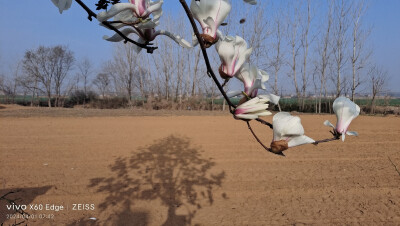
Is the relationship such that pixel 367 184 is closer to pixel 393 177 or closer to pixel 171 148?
pixel 393 177

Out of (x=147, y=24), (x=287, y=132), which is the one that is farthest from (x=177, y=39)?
(x=287, y=132)

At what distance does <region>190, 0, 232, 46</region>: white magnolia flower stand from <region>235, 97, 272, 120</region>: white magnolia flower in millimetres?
72

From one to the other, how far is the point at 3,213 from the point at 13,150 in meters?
2.10

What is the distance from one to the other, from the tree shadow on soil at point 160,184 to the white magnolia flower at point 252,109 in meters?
2.02

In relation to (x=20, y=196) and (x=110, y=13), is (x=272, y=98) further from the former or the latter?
(x=20, y=196)

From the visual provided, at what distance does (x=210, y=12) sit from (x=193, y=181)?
2.76 m

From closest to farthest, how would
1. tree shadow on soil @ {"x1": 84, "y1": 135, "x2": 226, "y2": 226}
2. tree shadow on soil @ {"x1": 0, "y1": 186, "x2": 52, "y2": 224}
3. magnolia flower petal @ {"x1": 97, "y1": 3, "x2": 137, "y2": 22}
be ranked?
magnolia flower petal @ {"x1": 97, "y1": 3, "x2": 137, "y2": 22} < tree shadow on soil @ {"x1": 0, "y1": 186, "x2": 52, "y2": 224} < tree shadow on soil @ {"x1": 84, "y1": 135, "x2": 226, "y2": 226}

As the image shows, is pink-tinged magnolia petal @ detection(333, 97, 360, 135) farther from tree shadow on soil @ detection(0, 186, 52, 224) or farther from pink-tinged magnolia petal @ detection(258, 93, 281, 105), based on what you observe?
tree shadow on soil @ detection(0, 186, 52, 224)

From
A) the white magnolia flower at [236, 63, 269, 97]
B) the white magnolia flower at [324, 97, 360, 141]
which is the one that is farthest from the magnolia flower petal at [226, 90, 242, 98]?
the white magnolia flower at [324, 97, 360, 141]

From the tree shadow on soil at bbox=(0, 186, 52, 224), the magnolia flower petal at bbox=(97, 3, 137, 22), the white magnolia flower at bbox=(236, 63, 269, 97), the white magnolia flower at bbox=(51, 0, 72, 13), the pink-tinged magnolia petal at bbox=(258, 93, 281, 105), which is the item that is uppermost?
the white magnolia flower at bbox=(51, 0, 72, 13)

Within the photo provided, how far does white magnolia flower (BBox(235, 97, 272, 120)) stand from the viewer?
11.3 inches

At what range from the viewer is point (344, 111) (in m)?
0.32

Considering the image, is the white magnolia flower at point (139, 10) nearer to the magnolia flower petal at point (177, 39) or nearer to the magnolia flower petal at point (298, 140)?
the magnolia flower petal at point (177, 39)

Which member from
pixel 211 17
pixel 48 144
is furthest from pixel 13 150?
pixel 211 17
